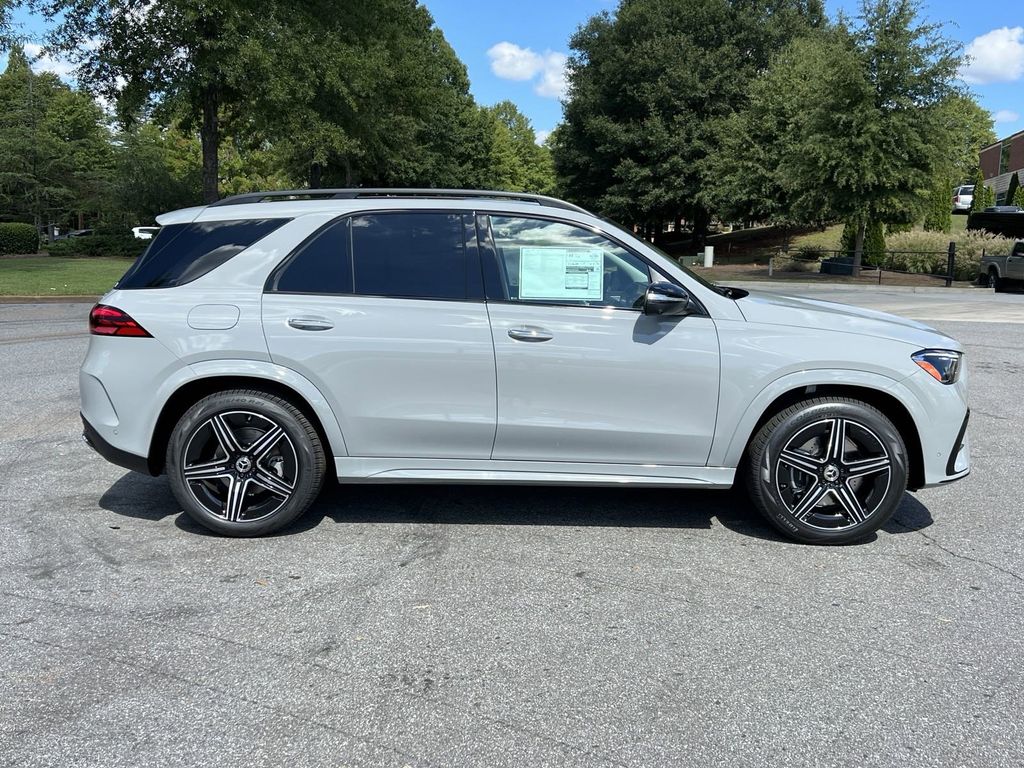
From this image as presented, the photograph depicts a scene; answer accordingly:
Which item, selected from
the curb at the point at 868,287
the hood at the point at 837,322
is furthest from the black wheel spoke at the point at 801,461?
the curb at the point at 868,287

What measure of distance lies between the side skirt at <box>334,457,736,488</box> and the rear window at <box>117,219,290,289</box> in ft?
4.20

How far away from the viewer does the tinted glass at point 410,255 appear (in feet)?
13.9

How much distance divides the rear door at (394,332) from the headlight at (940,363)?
7.42 feet

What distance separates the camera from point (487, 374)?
412 centimetres

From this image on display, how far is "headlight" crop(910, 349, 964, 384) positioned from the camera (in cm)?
416

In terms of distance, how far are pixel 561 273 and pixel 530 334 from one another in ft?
1.33

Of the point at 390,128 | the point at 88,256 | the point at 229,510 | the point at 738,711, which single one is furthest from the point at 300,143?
the point at 738,711

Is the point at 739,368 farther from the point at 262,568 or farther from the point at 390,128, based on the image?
the point at 390,128

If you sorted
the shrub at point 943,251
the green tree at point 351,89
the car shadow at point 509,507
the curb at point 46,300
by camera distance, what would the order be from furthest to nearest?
1. the shrub at point 943,251
2. the green tree at point 351,89
3. the curb at point 46,300
4. the car shadow at point 509,507

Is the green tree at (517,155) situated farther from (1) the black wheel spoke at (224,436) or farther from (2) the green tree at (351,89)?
(1) the black wheel spoke at (224,436)

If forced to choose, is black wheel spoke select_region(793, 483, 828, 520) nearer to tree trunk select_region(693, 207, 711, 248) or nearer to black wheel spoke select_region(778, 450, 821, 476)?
black wheel spoke select_region(778, 450, 821, 476)

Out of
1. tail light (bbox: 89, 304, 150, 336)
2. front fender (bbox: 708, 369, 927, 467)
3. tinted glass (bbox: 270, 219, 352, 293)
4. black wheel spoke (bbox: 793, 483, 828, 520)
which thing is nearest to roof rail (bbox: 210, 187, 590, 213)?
tinted glass (bbox: 270, 219, 352, 293)

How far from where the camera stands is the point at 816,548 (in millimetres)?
4277

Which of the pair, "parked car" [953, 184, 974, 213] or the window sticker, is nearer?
the window sticker
